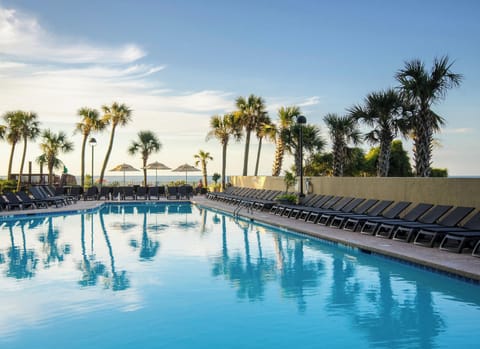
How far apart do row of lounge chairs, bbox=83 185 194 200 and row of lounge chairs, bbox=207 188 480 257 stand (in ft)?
37.6

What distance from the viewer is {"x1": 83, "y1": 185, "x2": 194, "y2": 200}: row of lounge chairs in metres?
26.5

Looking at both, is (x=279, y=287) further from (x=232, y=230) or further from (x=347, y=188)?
(x=347, y=188)

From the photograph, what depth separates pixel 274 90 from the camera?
28.8 metres

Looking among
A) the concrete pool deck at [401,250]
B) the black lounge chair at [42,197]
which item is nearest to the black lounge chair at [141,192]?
the black lounge chair at [42,197]

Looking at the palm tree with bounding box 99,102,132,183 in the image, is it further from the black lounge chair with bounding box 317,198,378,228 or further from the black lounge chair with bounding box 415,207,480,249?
the black lounge chair with bounding box 415,207,480,249

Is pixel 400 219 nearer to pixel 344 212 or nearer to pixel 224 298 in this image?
pixel 344 212

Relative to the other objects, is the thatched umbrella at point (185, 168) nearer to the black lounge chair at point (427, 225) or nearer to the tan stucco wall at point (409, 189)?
the tan stucco wall at point (409, 189)

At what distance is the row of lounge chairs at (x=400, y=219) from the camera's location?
30.3ft

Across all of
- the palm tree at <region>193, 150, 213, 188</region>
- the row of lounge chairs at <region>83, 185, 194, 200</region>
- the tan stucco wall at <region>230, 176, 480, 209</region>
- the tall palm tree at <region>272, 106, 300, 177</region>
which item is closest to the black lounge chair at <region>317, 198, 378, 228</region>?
the tan stucco wall at <region>230, 176, 480, 209</region>

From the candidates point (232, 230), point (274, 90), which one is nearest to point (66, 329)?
point (232, 230)

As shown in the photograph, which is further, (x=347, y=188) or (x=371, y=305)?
(x=347, y=188)

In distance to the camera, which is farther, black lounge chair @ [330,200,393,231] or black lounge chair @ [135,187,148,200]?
black lounge chair @ [135,187,148,200]

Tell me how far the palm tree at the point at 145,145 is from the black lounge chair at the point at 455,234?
26391 millimetres

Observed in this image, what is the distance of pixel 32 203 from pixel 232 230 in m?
9.45
